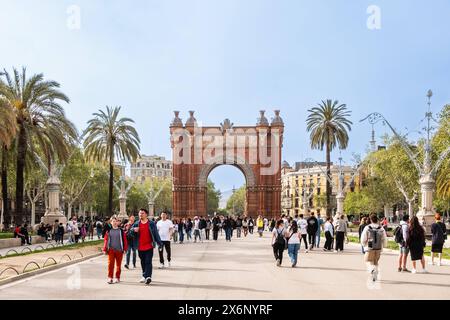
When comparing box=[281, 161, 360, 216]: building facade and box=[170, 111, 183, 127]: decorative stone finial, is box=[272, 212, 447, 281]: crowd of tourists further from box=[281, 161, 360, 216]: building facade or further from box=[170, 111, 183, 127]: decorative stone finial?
box=[281, 161, 360, 216]: building facade

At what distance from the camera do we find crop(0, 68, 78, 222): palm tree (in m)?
30.6

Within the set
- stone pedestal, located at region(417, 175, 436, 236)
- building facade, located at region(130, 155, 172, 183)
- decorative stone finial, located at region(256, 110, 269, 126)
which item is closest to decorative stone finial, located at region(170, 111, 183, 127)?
decorative stone finial, located at region(256, 110, 269, 126)

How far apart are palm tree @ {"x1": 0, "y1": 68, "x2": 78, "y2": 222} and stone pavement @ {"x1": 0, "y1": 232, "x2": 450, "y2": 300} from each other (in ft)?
48.9

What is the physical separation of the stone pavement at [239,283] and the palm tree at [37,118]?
48.9 ft

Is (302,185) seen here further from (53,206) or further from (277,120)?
(53,206)

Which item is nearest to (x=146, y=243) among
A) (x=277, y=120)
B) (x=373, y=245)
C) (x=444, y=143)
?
(x=373, y=245)

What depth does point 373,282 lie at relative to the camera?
12750 millimetres

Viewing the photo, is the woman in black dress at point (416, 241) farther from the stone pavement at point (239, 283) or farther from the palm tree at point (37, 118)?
the palm tree at point (37, 118)

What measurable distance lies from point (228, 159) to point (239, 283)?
5866cm

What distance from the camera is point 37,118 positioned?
105 feet

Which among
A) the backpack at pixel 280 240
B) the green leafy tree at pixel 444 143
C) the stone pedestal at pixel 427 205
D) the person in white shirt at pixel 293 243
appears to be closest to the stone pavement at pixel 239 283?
the person in white shirt at pixel 293 243

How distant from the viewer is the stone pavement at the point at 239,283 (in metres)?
10.8
